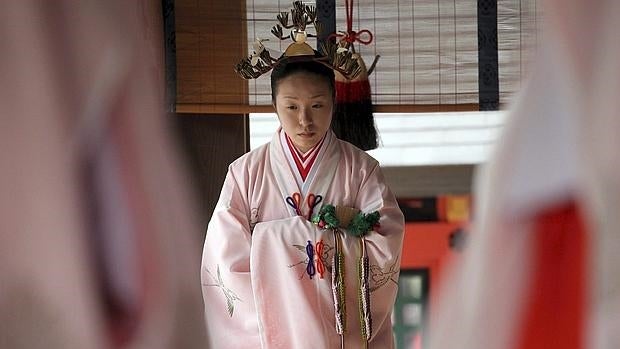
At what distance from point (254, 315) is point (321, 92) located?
45cm

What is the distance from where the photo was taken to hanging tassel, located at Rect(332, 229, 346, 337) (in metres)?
1.60

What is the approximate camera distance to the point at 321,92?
165 centimetres

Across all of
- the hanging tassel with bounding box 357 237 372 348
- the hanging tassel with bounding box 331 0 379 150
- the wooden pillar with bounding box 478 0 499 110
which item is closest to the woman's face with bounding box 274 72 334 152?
the hanging tassel with bounding box 331 0 379 150

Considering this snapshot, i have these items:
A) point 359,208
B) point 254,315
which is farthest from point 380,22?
point 254,315

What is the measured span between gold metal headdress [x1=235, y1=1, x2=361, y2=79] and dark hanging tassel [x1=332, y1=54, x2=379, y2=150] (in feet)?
0.20

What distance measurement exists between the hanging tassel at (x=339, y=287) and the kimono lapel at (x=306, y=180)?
3.7 inches

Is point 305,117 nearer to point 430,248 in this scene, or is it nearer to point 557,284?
point 430,248

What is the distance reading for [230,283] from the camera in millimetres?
1648

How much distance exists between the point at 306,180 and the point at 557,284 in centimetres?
99

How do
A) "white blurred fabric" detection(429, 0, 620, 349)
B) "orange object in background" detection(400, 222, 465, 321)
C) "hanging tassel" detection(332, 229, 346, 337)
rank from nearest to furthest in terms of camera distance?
1. "white blurred fabric" detection(429, 0, 620, 349)
2. "hanging tassel" detection(332, 229, 346, 337)
3. "orange object in background" detection(400, 222, 465, 321)

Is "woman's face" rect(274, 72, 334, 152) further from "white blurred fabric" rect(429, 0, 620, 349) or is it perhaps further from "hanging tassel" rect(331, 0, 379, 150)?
"white blurred fabric" rect(429, 0, 620, 349)

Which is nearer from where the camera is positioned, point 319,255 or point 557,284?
point 557,284

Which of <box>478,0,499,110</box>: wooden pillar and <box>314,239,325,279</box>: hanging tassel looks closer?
<box>314,239,325,279</box>: hanging tassel

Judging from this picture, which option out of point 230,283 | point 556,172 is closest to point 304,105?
point 230,283
